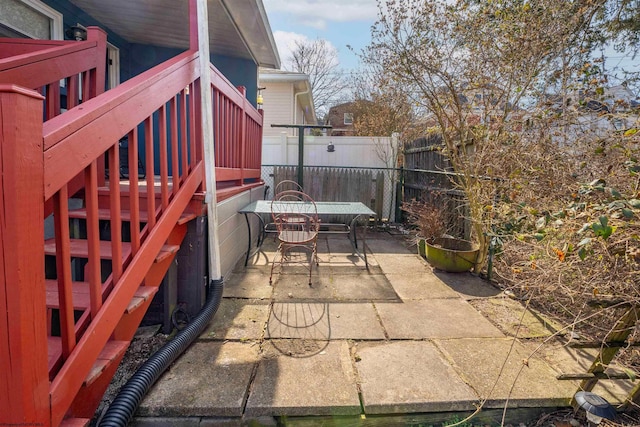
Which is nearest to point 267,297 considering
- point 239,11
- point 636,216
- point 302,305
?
point 302,305

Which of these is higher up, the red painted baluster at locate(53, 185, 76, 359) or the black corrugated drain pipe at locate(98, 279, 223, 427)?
the red painted baluster at locate(53, 185, 76, 359)

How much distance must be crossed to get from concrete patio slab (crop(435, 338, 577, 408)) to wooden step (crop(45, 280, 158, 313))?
1901 mm

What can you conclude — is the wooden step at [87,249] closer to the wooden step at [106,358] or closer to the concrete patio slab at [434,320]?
the wooden step at [106,358]

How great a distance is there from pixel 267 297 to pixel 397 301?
3.94 feet

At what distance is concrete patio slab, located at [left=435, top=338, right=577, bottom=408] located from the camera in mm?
1828

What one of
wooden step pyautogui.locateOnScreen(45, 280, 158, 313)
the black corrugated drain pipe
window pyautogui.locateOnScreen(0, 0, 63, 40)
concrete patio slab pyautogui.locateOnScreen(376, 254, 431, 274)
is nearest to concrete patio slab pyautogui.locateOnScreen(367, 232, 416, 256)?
concrete patio slab pyautogui.locateOnScreen(376, 254, 431, 274)

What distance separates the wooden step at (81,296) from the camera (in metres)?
1.63

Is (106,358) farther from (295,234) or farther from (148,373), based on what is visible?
(295,234)

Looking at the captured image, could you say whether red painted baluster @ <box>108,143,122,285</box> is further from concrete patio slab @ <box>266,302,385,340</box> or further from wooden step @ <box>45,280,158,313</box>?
concrete patio slab @ <box>266,302,385,340</box>

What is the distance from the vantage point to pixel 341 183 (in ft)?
22.4

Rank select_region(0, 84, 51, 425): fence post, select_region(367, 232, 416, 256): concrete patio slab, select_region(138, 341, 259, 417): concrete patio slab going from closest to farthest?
select_region(0, 84, 51, 425): fence post, select_region(138, 341, 259, 417): concrete patio slab, select_region(367, 232, 416, 256): concrete patio slab

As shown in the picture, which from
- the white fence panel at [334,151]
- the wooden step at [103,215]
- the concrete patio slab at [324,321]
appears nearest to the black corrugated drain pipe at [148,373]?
the concrete patio slab at [324,321]

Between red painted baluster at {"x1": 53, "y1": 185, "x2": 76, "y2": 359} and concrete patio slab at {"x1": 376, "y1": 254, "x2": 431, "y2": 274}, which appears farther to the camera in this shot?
concrete patio slab at {"x1": 376, "y1": 254, "x2": 431, "y2": 274}

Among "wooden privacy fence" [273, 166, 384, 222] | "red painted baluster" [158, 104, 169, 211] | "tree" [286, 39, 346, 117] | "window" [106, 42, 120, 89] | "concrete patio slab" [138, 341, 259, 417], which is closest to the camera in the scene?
"concrete patio slab" [138, 341, 259, 417]
